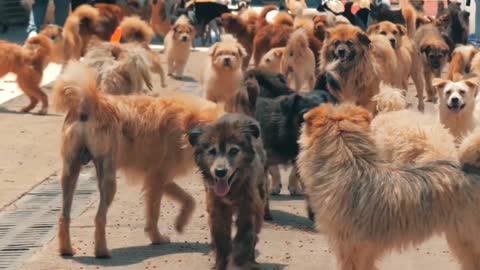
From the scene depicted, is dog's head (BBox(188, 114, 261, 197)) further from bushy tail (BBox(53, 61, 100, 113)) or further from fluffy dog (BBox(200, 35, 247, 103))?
fluffy dog (BBox(200, 35, 247, 103))

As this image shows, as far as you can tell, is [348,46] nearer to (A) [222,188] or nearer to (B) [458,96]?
(B) [458,96]

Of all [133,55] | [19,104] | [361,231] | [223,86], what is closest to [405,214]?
[361,231]

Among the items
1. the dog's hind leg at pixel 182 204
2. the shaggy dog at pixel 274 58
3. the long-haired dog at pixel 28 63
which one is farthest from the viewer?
the shaggy dog at pixel 274 58

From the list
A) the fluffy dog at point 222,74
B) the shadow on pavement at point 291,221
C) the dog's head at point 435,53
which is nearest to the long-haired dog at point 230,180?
the shadow on pavement at point 291,221

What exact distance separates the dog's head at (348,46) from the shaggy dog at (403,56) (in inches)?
89.1

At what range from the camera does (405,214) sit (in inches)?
261

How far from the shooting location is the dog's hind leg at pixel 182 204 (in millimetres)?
8617

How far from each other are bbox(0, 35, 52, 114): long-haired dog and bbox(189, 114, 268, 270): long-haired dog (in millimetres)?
7586

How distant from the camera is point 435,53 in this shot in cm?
1708

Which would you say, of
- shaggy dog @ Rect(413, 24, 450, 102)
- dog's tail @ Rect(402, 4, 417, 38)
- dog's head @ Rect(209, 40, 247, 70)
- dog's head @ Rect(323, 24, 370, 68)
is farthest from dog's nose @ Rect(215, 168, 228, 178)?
dog's tail @ Rect(402, 4, 417, 38)

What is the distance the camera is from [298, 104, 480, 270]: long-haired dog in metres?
6.64

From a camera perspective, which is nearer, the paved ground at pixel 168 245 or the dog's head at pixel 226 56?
the paved ground at pixel 168 245

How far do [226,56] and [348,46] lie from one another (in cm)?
186

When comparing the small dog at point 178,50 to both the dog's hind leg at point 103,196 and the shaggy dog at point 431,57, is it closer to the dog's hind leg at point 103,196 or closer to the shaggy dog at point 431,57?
the shaggy dog at point 431,57
